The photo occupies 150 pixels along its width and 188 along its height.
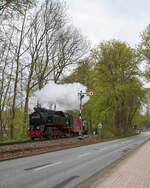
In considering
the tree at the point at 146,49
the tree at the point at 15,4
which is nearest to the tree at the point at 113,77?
the tree at the point at 146,49

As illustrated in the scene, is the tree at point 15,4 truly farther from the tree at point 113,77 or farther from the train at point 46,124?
the tree at point 113,77

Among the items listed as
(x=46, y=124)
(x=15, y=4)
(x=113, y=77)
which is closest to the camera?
(x=15, y=4)

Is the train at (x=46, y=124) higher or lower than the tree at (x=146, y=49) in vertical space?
lower

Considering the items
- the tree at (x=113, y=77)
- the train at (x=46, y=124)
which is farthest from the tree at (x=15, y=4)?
the tree at (x=113, y=77)

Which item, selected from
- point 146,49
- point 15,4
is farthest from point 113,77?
point 15,4

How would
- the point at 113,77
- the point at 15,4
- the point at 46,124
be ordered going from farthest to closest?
the point at 113,77, the point at 46,124, the point at 15,4

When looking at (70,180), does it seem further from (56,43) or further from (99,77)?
(99,77)

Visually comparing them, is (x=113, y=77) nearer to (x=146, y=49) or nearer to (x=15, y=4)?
(x=146, y=49)

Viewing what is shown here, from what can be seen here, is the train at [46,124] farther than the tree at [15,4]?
Yes

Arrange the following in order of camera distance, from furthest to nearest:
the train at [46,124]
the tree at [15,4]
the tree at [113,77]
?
the tree at [113,77]
the train at [46,124]
the tree at [15,4]

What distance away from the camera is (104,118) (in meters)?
36.3

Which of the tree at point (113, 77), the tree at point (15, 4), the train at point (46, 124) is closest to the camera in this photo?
the tree at point (15, 4)

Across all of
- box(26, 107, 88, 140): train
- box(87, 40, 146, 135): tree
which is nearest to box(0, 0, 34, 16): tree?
box(26, 107, 88, 140): train

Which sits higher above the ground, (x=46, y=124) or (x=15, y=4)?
(x=15, y=4)
